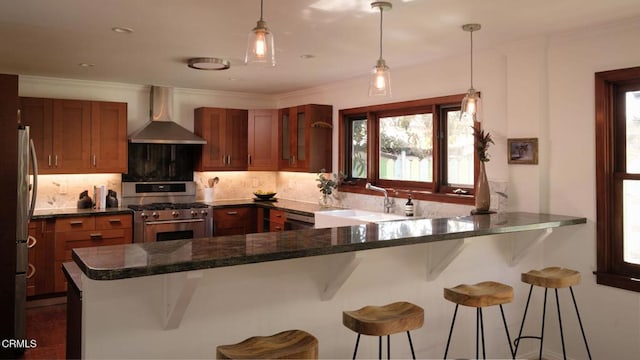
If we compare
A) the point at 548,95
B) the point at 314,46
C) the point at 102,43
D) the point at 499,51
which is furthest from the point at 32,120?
the point at 548,95

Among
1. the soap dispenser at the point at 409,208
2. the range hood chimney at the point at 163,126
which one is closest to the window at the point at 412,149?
the soap dispenser at the point at 409,208

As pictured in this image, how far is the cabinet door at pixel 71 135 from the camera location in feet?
17.4

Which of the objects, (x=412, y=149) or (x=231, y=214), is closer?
(x=412, y=149)

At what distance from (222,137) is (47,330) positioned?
116 inches

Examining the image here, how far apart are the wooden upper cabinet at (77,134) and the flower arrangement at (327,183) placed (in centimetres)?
229

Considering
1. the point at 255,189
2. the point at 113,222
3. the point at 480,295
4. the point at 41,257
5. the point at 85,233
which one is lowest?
the point at 41,257

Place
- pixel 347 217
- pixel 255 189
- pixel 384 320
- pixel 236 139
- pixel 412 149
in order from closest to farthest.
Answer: pixel 384 320, pixel 347 217, pixel 412 149, pixel 236 139, pixel 255 189

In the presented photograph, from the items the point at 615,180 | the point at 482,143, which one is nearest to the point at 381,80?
the point at 482,143

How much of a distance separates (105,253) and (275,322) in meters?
0.90

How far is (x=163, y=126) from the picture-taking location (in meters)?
5.96

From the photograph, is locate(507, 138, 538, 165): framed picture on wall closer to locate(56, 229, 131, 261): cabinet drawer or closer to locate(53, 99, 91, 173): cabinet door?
locate(56, 229, 131, 261): cabinet drawer

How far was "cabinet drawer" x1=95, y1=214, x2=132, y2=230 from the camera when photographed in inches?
207

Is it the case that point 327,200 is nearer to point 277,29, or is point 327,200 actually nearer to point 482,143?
point 482,143

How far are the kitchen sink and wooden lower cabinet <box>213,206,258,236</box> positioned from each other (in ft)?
4.65
